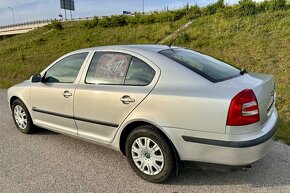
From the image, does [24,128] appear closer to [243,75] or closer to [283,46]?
[243,75]

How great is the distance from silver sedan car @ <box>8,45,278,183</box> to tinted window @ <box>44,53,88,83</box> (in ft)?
0.06

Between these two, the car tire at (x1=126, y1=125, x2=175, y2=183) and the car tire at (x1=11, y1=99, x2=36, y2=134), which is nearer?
the car tire at (x1=126, y1=125, x2=175, y2=183)

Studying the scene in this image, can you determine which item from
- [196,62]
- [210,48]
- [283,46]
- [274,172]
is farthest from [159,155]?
[210,48]

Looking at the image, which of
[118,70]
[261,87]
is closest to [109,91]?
[118,70]

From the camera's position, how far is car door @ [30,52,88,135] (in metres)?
3.98

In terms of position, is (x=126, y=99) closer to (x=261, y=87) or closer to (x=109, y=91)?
(x=109, y=91)

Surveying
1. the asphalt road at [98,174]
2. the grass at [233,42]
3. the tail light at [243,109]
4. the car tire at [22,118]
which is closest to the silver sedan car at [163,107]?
the tail light at [243,109]

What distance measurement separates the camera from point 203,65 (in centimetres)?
336

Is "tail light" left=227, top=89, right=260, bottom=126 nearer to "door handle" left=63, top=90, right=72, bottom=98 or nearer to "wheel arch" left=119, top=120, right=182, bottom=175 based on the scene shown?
"wheel arch" left=119, top=120, right=182, bottom=175

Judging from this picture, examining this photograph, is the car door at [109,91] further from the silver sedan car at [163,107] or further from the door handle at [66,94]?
the door handle at [66,94]

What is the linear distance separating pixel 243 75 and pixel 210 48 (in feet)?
34.4

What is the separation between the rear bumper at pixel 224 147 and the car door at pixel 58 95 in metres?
1.65

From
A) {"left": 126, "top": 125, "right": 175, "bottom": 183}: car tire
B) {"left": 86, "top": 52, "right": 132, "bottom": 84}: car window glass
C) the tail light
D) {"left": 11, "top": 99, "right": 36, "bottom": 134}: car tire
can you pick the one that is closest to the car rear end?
the tail light

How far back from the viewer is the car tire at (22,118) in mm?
4848
